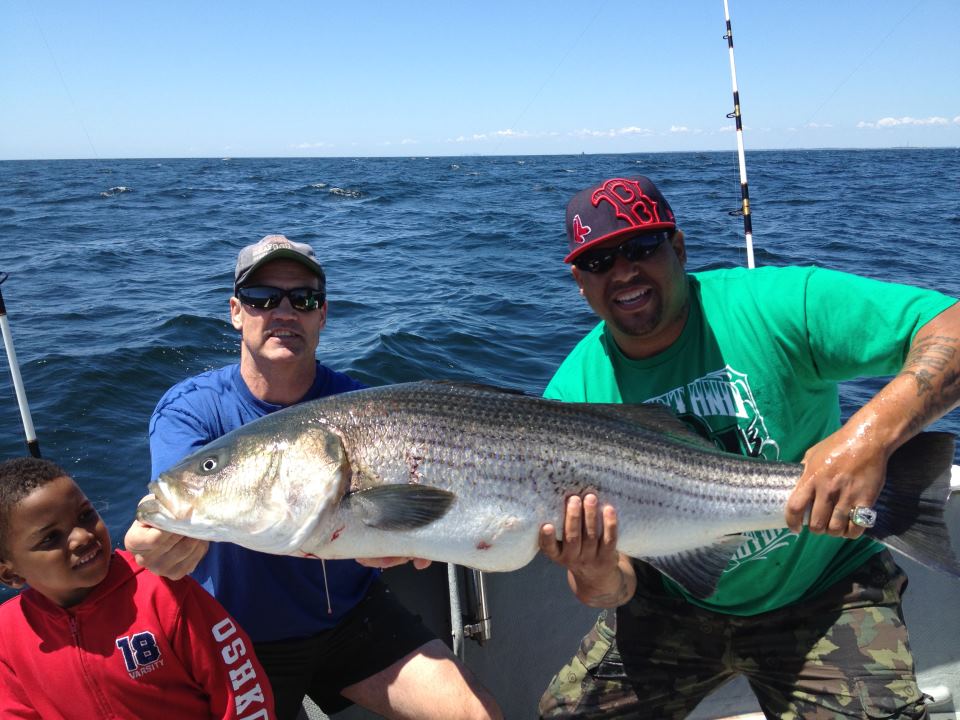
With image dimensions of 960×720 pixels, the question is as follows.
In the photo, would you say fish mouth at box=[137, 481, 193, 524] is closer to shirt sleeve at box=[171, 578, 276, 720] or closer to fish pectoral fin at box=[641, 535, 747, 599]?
shirt sleeve at box=[171, 578, 276, 720]

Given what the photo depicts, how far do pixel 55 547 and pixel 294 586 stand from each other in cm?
101

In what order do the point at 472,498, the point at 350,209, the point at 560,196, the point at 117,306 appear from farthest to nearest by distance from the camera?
the point at 560,196, the point at 350,209, the point at 117,306, the point at 472,498

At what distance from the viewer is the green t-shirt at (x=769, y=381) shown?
2822 millimetres

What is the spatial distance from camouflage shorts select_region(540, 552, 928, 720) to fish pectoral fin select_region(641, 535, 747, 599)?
0.37m

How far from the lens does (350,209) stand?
3272 centimetres

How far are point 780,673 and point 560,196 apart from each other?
34.9 meters

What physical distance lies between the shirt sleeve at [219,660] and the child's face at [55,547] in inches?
13.2

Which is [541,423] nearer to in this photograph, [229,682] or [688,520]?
[688,520]

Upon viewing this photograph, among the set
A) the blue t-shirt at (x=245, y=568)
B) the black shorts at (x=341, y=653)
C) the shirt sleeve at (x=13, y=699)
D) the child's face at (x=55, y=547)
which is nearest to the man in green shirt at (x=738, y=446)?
the black shorts at (x=341, y=653)

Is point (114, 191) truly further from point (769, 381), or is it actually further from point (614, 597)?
point (769, 381)

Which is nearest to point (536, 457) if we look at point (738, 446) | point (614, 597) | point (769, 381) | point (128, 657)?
point (614, 597)

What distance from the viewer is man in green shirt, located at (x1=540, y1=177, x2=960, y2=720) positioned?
272cm

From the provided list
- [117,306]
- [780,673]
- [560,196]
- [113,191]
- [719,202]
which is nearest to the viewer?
[780,673]

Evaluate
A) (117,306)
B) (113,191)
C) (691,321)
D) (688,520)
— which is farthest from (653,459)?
(113,191)
